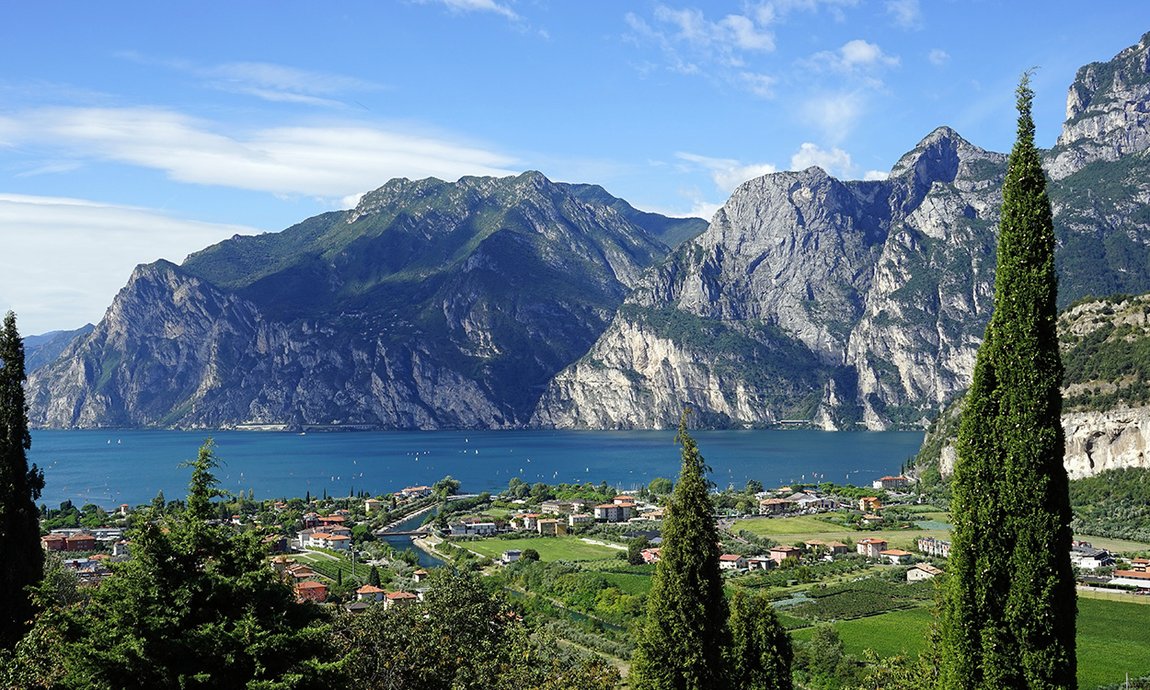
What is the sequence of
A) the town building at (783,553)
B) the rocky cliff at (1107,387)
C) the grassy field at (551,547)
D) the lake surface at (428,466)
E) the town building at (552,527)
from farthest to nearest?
the lake surface at (428,466) → the rocky cliff at (1107,387) → the town building at (552,527) → the grassy field at (551,547) → the town building at (783,553)

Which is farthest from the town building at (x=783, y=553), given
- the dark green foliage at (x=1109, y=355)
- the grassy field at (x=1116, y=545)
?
the dark green foliage at (x=1109, y=355)

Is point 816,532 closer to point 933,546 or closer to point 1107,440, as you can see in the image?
point 933,546

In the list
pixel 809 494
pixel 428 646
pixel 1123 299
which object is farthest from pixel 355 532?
pixel 1123 299

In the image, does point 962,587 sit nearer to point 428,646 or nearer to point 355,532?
point 428,646

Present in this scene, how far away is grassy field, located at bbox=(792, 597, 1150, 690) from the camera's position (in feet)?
117

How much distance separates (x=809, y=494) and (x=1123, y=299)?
4082cm

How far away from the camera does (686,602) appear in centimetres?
1173

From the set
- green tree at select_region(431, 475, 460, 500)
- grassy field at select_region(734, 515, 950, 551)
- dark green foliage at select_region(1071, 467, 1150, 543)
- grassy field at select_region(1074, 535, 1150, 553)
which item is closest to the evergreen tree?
grassy field at select_region(734, 515, 950, 551)

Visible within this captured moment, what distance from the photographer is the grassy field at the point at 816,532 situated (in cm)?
7106

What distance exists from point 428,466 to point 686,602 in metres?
142

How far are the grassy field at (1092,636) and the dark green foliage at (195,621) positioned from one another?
31379mm

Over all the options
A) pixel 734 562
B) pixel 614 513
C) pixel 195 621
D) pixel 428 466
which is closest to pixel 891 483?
pixel 614 513

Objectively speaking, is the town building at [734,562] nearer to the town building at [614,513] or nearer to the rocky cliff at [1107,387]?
the town building at [614,513]

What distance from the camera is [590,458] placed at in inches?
6334
